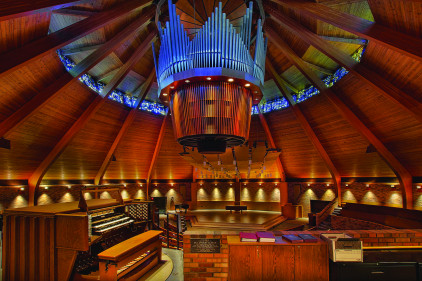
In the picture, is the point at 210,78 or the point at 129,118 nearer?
the point at 210,78

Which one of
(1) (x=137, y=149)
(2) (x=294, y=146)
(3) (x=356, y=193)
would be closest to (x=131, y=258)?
(1) (x=137, y=149)

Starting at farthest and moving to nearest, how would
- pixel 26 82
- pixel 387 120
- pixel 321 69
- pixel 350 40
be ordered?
pixel 321 69, pixel 387 120, pixel 350 40, pixel 26 82

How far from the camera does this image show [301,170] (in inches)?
706

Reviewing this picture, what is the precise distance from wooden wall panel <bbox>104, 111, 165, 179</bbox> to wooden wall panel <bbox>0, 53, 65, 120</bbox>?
6.51m

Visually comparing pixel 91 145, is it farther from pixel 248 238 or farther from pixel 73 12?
pixel 248 238

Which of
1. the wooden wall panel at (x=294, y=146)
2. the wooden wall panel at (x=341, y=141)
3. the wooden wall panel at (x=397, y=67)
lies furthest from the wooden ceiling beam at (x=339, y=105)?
the wooden wall panel at (x=294, y=146)

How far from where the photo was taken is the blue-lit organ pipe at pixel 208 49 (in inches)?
241

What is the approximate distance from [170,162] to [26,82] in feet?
39.3

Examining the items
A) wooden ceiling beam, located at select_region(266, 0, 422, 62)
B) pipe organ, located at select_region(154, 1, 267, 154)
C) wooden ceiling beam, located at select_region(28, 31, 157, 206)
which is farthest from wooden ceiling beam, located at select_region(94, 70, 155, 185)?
wooden ceiling beam, located at select_region(266, 0, 422, 62)

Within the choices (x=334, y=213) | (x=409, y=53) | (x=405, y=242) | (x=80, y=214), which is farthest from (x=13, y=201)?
(x=334, y=213)

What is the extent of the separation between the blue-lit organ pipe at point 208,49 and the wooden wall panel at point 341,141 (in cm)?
742

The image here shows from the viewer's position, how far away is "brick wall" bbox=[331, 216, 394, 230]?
1240cm

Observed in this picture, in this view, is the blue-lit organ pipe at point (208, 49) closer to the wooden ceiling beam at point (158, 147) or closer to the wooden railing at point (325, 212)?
the wooden ceiling beam at point (158, 147)

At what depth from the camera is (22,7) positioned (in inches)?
190
